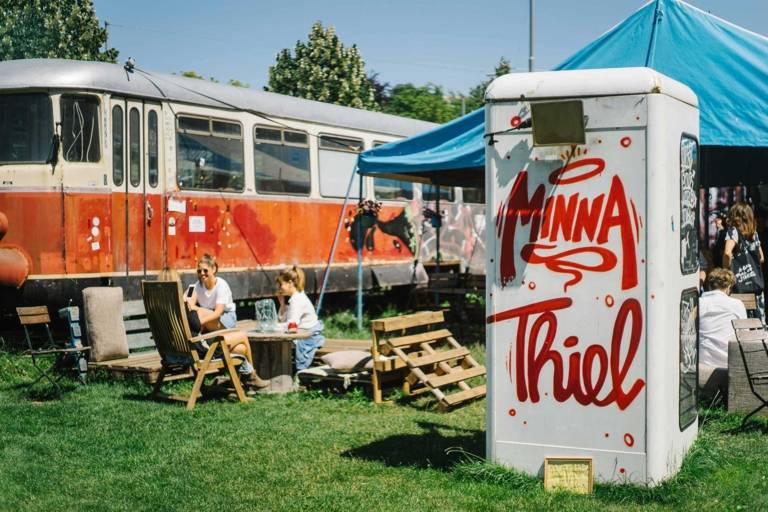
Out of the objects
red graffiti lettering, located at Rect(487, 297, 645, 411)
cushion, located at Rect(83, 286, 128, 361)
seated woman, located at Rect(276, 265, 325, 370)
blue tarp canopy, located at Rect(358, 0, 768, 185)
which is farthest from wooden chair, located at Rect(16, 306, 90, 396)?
red graffiti lettering, located at Rect(487, 297, 645, 411)

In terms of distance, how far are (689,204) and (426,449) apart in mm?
2452

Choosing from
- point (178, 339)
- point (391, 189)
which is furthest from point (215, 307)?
point (391, 189)

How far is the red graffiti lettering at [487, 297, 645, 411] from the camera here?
5562 mm

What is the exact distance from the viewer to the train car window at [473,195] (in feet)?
64.2

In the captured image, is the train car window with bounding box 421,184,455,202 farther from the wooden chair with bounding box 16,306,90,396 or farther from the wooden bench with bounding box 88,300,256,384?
the wooden chair with bounding box 16,306,90,396

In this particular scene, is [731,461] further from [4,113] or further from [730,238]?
[4,113]

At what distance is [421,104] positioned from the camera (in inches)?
1757

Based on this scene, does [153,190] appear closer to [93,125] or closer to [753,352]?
[93,125]

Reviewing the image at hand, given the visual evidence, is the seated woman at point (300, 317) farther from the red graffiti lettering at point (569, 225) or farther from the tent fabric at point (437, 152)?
the red graffiti lettering at point (569, 225)

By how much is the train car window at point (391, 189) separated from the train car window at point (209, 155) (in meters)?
3.70

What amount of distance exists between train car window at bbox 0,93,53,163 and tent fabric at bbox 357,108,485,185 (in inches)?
148

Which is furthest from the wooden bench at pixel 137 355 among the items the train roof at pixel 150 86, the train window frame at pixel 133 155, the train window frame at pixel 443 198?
the train window frame at pixel 443 198

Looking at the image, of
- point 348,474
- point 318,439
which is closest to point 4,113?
point 318,439

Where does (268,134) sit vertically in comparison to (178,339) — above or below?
above
